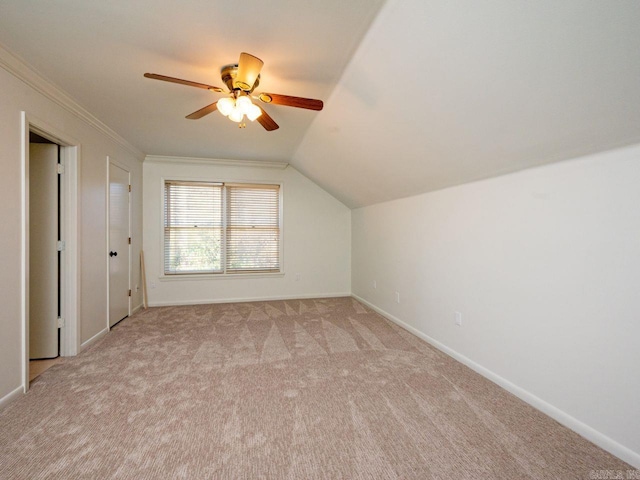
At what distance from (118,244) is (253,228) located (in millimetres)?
2083

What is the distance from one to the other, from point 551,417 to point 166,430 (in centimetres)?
249

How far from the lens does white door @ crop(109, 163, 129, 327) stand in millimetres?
3730

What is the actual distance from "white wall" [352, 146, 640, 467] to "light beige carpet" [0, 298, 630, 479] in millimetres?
211

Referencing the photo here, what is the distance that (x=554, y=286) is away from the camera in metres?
1.97

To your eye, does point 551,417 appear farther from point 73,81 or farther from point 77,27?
point 73,81

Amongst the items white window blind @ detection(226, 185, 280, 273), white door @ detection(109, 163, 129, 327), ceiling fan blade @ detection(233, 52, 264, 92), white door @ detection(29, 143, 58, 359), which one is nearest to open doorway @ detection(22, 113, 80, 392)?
white door @ detection(29, 143, 58, 359)

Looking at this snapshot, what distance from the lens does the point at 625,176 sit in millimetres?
1598

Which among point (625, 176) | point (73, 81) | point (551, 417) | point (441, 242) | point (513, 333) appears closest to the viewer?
point (625, 176)

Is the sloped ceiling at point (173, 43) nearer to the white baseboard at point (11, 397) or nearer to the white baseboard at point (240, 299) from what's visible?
the white baseboard at point (11, 397)

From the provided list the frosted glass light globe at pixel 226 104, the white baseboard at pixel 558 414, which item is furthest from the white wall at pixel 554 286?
the frosted glass light globe at pixel 226 104

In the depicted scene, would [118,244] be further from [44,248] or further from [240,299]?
[240,299]

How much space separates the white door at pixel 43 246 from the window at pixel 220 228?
213 cm

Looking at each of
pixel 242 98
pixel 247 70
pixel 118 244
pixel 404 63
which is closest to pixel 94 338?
pixel 118 244

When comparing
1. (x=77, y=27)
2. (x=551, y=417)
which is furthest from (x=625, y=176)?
(x=77, y=27)
